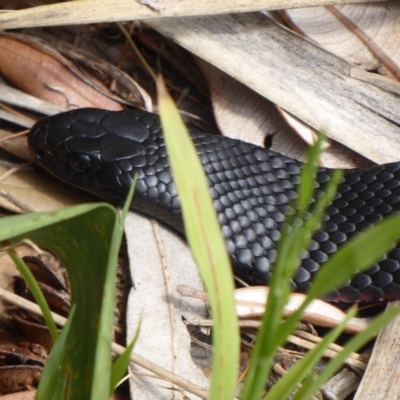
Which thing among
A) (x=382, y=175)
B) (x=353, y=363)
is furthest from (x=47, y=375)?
(x=382, y=175)

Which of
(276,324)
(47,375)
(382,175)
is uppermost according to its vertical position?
(382,175)

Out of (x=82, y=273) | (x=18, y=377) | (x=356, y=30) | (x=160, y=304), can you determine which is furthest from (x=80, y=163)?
(x=82, y=273)

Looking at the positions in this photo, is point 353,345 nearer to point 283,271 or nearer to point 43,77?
point 283,271

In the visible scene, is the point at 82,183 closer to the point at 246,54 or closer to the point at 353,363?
the point at 246,54

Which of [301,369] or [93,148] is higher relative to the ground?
[93,148]

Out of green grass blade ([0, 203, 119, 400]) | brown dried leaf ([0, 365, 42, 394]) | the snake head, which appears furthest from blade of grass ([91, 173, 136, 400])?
the snake head

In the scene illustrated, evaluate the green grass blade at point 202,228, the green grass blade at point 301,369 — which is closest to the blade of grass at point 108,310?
the green grass blade at point 202,228

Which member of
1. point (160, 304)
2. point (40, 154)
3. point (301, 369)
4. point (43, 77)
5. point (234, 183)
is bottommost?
point (301, 369)

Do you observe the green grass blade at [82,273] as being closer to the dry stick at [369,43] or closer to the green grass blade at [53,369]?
the green grass blade at [53,369]
